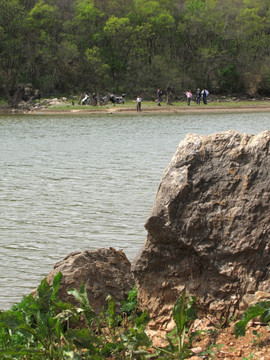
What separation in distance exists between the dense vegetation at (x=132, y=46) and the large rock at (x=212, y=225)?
2876 inches

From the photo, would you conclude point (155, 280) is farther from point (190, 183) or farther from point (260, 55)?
point (260, 55)

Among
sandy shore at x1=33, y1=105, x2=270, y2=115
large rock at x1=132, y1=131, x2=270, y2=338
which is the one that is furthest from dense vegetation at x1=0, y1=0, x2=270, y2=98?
large rock at x1=132, y1=131, x2=270, y2=338

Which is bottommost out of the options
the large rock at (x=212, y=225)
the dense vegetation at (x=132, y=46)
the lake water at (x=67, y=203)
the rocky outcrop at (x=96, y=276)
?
the lake water at (x=67, y=203)

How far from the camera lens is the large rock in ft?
14.0

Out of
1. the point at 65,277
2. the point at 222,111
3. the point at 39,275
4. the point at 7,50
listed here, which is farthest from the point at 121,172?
the point at 7,50

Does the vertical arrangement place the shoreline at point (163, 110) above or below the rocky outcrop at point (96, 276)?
above

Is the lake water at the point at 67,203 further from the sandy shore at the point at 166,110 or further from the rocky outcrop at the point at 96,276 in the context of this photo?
the sandy shore at the point at 166,110

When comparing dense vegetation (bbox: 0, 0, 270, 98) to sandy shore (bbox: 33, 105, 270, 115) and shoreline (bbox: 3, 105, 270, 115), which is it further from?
sandy shore (bbox: 33, 105, 270, 115)

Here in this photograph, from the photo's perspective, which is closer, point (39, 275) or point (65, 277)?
point (65, 277)

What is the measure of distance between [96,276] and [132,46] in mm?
81851

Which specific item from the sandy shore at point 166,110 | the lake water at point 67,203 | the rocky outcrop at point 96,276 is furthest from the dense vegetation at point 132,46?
the rocky outcrop at point 96,276

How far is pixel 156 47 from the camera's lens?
90.9 meters

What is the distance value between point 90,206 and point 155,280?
6587mm

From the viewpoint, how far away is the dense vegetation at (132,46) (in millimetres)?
79125
